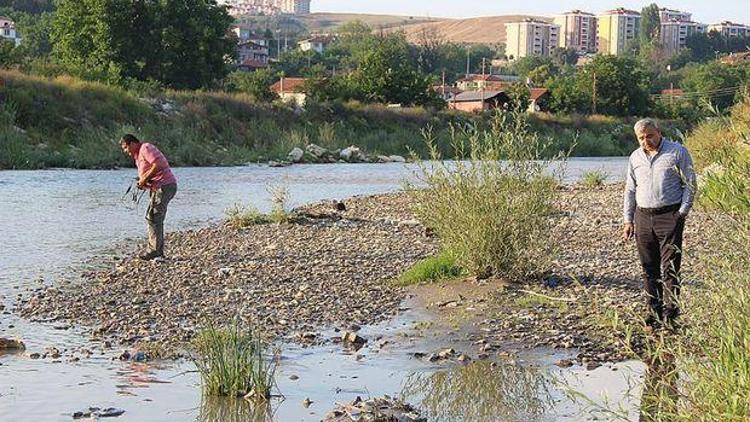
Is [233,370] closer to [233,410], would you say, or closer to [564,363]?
[233,410]

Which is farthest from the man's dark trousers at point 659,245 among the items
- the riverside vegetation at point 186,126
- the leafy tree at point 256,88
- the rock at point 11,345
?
the leafy tree at point 256,88

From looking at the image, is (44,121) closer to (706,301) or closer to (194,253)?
(194,253)

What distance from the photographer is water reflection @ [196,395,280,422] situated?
816 cm

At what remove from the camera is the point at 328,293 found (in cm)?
1311

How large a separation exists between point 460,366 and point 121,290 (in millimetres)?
5552

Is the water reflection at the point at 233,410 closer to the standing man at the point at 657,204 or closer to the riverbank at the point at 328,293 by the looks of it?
the riverbank at the point at 328,293

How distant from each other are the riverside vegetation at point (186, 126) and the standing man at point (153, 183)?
2434 cm

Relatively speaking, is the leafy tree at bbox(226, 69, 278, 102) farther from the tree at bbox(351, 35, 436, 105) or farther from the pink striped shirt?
the pink striped shirt

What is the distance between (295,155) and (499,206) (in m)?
39.0

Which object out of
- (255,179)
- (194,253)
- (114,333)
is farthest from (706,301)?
(255,179)

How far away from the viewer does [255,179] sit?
38000 millimetres

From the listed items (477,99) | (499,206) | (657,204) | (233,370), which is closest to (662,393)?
(233,370)

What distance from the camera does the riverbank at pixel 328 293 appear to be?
10.6 m

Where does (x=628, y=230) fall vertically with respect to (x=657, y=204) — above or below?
below
